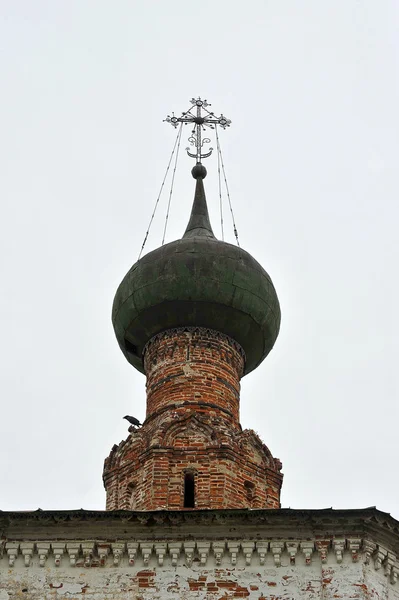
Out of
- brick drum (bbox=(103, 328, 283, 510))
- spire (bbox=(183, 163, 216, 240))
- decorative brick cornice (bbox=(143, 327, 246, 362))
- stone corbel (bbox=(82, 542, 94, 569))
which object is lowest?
stone corbel (bbox=(82, 542, 94, 569))

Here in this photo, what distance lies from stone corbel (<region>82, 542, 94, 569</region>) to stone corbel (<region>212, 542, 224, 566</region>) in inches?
52.6

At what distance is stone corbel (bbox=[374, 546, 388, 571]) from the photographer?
13.9 meters

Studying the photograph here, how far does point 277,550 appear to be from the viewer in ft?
45.7

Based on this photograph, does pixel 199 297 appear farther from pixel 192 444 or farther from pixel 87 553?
pixel 87 553

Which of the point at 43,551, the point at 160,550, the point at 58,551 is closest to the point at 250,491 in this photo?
the point at 160,550

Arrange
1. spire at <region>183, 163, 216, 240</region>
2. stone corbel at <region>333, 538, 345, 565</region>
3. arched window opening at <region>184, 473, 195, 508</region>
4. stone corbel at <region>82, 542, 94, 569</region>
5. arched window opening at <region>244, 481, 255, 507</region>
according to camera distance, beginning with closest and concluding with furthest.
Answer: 1. stone corbel at <region>333, 538, 345, 565</region>
2. stone corbel at <region>82, 542, 94, 569</region>
3. arched window opening at <region>184, 473, 195, 508</region>
4. arched window opening at <region>244, 481, 255, 507</region>
5. spire at <region>183, 163, 216, 240</region>

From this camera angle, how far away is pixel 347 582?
13648 mm

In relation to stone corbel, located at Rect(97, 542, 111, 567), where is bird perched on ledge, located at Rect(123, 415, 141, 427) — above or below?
above

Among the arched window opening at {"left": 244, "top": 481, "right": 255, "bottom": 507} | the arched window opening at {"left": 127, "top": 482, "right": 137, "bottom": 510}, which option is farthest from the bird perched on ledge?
the arched window opening at {"left": 244, "top": 481, "right": 255, "bottom": 507}

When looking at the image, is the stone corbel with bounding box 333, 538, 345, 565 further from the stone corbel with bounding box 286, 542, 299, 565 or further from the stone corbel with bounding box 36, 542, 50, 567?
the stone corbel with bounding box 36, 542, 50, 567

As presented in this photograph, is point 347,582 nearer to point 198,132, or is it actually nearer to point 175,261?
point 175,261

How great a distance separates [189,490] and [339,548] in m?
2.39

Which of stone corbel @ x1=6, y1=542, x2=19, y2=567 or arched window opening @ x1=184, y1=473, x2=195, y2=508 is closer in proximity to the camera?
stone corbel @ x1=6, y1=542, x2=19, y2=567

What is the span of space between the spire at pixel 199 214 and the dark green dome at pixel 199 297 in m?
0.68
